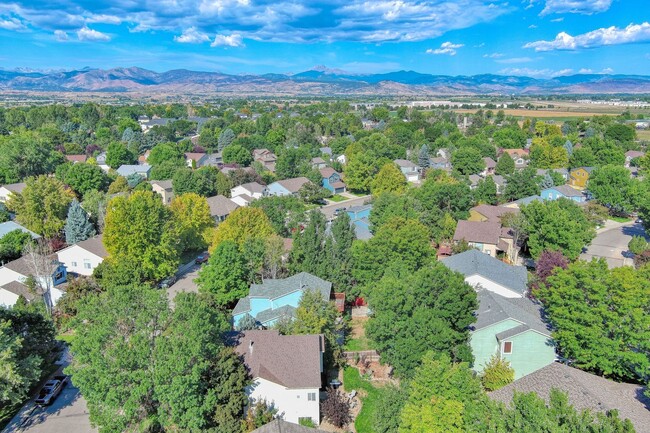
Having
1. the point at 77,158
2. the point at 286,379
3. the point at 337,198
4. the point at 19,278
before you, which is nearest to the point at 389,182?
the point at 337,198

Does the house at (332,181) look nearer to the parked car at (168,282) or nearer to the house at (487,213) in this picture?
the house at (487,213)

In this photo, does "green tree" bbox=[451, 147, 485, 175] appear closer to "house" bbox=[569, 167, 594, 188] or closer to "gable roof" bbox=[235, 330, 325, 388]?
"house" bbox=[569, 167, 594, 188]

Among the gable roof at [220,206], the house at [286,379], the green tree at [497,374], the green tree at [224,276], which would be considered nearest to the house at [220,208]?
the gable roof at [220,206]

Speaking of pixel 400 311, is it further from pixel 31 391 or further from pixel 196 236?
pixel 196 236

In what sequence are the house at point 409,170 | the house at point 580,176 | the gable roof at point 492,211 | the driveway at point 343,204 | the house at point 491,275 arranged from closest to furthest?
1. the house at point 491,275
2. the gable roof at point 492,211
3. the driveway at point 343,204
4. the house at point 580,176
5. the house at point 409,170

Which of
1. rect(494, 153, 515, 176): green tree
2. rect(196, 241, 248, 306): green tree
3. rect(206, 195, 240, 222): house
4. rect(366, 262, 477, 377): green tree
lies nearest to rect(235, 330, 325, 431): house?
rect(366, 262, 477, 377): green tree

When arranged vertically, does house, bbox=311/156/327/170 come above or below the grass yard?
above

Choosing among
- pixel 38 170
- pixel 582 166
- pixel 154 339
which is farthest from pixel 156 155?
pixel 582 166
